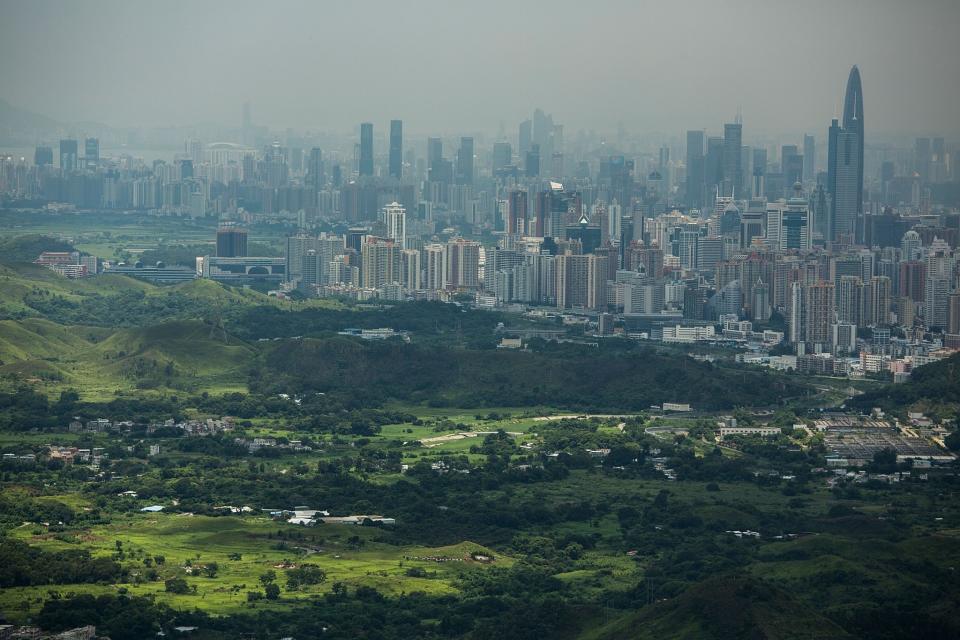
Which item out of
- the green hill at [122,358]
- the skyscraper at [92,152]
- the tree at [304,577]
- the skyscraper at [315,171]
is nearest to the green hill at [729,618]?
the tree at [304,577]

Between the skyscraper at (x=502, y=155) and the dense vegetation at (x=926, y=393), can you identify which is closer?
the dense vegetation at (x=926, y=393)

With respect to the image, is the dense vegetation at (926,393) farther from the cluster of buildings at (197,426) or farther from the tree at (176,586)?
the tree at (176,586)

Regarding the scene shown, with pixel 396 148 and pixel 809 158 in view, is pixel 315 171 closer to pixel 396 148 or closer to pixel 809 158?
pixel 396 148

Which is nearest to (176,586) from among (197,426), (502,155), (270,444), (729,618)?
(729,618)

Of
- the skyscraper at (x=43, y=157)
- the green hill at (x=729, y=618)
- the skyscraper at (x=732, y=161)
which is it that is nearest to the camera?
the green hill at (x=729, y=618)

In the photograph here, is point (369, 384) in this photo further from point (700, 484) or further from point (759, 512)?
point (759, 512)

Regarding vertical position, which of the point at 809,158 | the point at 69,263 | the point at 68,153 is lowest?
the point at 69,263
